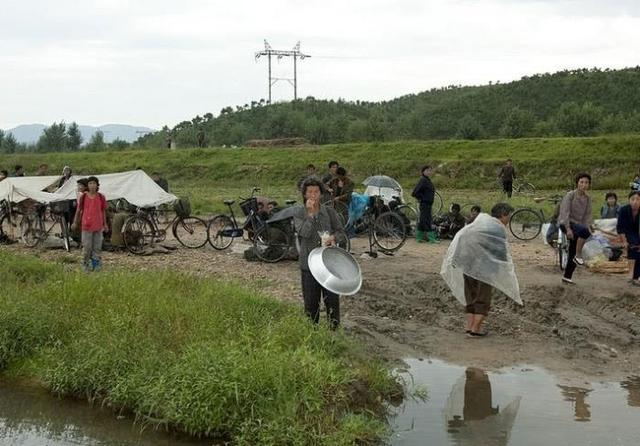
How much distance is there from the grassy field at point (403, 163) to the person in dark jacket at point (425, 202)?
12.7 meters

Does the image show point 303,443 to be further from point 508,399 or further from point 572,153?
point 572,153

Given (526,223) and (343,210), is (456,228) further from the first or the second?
(343,210)

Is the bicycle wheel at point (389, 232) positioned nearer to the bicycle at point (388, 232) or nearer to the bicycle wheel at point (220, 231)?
the bicycle at point (388, 232)

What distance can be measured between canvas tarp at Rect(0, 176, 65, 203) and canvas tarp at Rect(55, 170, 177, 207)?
311 millimetres

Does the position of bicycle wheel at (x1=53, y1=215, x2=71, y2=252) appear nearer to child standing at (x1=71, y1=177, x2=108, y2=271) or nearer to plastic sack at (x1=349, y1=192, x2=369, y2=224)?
child standing at (x1=71, y1=177, x2=108, y2=271)

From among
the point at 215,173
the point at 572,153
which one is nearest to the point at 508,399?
the point at 572,153

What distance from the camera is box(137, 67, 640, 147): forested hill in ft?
203

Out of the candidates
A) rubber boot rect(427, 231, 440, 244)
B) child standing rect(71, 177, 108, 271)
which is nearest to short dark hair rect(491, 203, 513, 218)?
child standing rect(71, 177, 108, 271)

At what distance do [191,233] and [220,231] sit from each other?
1408 mm

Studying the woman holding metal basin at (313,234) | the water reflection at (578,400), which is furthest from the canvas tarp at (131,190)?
the water reflection at (578,400)

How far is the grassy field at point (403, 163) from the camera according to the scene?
125 ft

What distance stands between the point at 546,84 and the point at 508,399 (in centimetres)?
7375

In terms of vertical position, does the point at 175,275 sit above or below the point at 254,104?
below

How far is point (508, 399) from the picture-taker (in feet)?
26.8
